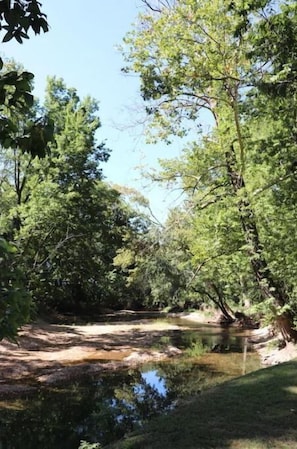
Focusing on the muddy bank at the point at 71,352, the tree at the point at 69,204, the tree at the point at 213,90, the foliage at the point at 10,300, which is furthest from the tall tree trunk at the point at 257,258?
the foliage at the point at 10,300

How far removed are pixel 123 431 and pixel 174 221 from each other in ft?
26.0

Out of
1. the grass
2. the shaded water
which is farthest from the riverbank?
the grass

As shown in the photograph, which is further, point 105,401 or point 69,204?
point 69,204

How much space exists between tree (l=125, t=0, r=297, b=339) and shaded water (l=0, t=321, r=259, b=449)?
3.28 meters

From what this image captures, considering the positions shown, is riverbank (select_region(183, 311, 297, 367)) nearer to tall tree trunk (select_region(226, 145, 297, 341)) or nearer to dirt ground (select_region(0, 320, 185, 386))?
tall tree trunk (select_region(226, 145, 297, 341))

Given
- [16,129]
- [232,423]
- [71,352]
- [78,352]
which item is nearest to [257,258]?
[78,352]

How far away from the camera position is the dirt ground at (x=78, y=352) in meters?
13.4

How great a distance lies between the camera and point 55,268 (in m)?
24.8

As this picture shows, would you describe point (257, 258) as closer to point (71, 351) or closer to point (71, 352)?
point (71, 352)

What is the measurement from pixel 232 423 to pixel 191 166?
36.2 ft

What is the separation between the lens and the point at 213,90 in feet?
43.1

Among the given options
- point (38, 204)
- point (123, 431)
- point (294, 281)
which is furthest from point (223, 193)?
point (38, 204)

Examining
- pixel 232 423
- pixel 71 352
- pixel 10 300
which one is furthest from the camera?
pixel 71 352

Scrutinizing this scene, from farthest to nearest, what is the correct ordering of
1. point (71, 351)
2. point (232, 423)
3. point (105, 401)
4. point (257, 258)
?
point (71, 351) < point (257, 258) < point (105, 401) < point (232, 423)
